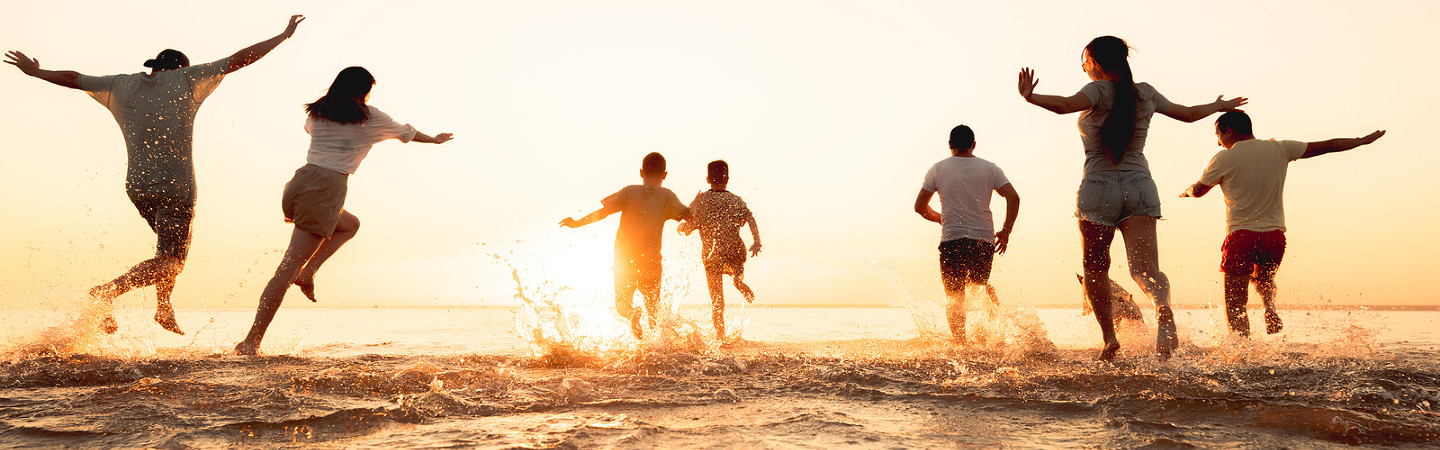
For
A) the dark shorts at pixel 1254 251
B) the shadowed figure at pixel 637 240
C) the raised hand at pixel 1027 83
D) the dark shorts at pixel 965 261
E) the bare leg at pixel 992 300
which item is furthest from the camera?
the shadowed figure at pixel 637 240

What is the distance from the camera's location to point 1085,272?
432cm

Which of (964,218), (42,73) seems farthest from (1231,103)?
(42,73)

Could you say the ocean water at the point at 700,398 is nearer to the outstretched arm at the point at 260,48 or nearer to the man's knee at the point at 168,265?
the man's knee at the point at 168,265

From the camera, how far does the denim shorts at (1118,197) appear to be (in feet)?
13.6

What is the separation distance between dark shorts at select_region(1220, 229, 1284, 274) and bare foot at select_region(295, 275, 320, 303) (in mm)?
6426

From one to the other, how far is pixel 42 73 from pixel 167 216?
1.12 meters

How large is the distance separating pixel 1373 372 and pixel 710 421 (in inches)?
129

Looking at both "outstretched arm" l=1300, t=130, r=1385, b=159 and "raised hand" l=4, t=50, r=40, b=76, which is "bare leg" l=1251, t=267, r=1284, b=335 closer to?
"outstretched arm" l=1300, t=130, r=1385, b=159

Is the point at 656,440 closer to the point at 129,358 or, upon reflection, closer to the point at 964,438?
the point at 964,438

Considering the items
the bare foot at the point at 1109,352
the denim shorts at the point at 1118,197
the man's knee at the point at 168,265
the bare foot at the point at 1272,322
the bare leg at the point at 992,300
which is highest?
the denim shorts at the point at 1118,197

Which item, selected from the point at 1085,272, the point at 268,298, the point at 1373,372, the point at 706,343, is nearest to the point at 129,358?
the point at 268,298

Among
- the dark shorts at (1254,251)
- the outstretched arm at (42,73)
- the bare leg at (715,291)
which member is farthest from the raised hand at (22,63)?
the dark shorts at (1254,251)

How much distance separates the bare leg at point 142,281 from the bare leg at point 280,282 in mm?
626

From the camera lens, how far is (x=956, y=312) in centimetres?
577
